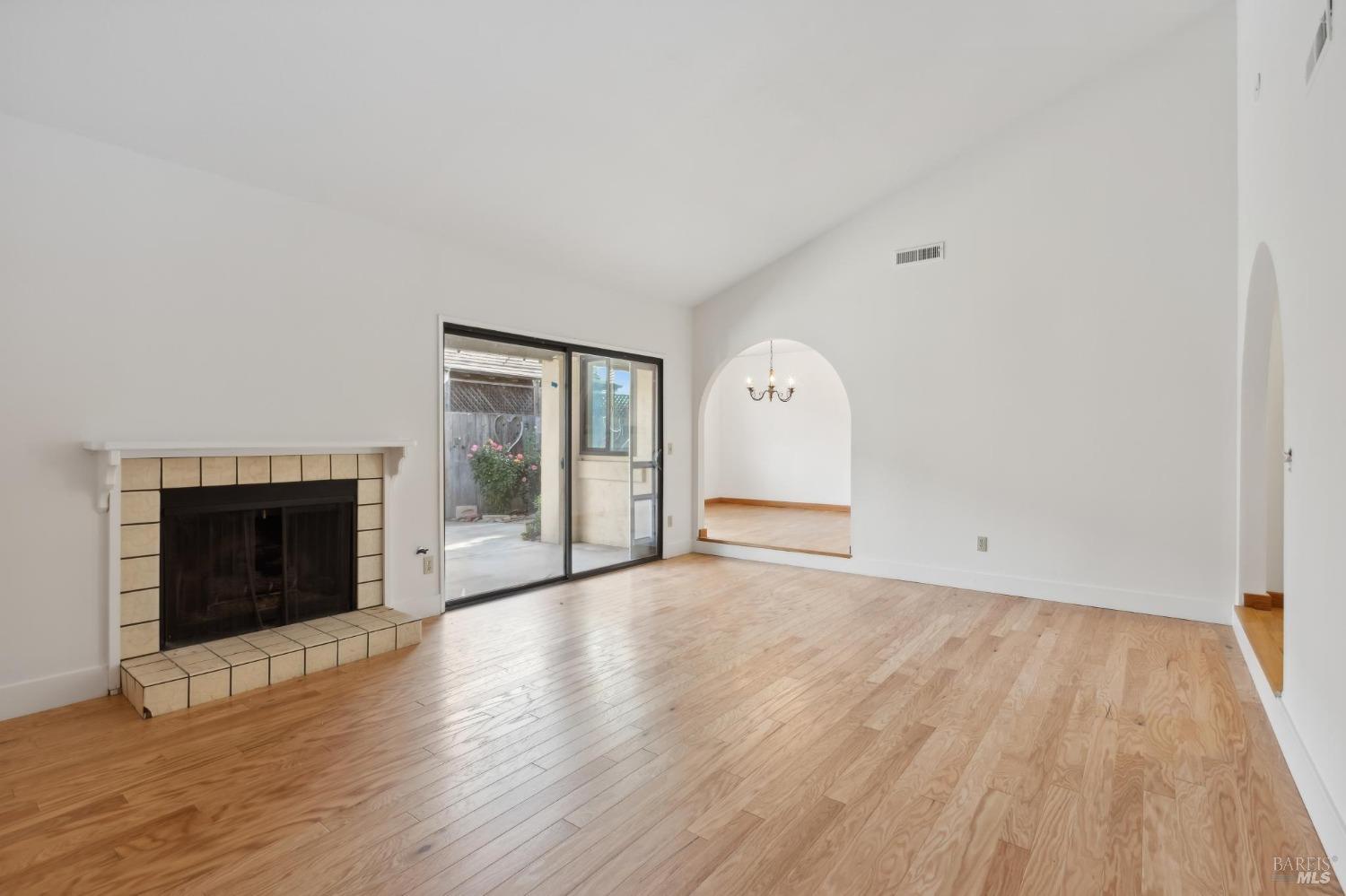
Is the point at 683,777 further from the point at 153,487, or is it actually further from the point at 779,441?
the point at 779,441

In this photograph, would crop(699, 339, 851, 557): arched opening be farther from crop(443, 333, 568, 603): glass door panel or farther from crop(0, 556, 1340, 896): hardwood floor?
crop(0, 556, 1340, 896): hardwood floor

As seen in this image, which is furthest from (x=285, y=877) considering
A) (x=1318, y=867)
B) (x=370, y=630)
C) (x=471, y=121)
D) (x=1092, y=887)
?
(x=471, y=121)

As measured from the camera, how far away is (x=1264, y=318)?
3494 millimetres

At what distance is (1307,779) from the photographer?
2070 millimetres

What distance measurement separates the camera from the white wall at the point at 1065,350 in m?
4.17

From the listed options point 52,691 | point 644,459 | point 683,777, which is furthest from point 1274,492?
point 52,691

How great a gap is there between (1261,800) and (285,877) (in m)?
2.99

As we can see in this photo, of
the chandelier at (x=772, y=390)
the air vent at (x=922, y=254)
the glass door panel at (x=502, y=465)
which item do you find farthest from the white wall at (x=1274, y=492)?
the chandelier at (x=772, y=390)

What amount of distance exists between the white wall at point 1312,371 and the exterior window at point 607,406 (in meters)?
4.28

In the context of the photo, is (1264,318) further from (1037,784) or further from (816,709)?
(816,709)

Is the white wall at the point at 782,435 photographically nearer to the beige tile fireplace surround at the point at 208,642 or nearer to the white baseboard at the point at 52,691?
the beige tile fireplace surround at the point at 208,642

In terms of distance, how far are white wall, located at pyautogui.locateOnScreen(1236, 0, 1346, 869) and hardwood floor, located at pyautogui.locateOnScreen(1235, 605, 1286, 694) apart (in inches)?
5.3

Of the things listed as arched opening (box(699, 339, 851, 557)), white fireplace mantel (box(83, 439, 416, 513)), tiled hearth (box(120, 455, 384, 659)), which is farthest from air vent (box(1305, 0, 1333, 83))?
arched opening (box(699, 339, 851, 557))

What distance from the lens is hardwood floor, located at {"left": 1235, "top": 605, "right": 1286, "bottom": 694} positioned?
107 inches
